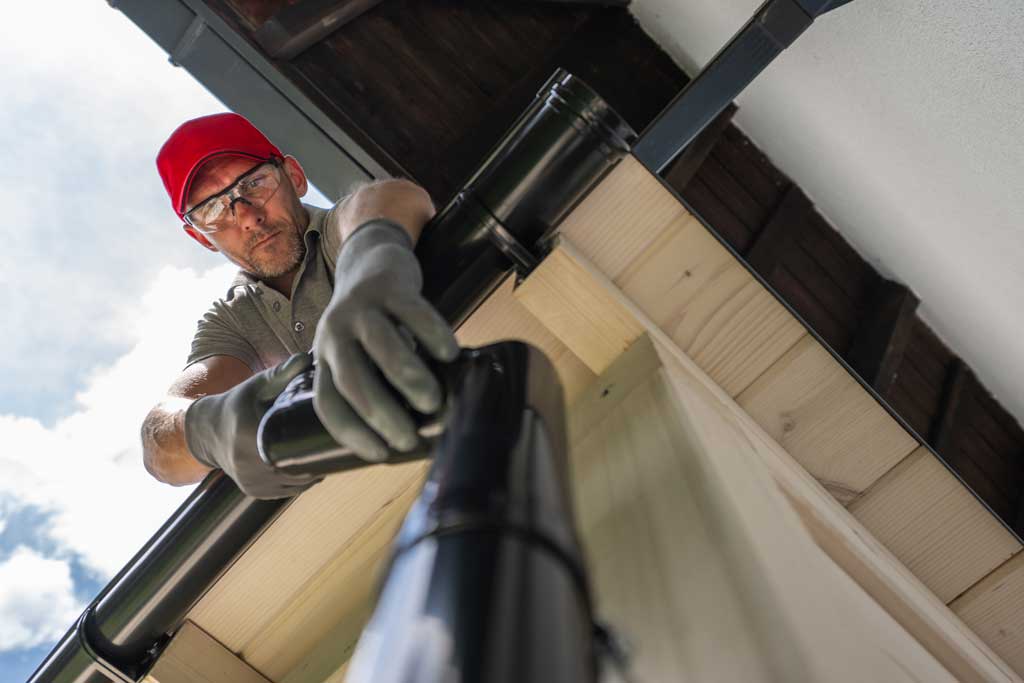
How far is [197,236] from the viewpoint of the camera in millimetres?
1844

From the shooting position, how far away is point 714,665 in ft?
1.84

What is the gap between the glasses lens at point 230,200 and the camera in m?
1.67

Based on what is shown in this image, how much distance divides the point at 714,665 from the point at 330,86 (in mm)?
2008

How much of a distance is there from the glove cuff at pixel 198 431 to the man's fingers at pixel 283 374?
0.50 feet

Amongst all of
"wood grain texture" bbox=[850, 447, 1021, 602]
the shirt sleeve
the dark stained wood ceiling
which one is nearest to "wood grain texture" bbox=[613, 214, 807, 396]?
"wood grain texture" bbox=[850, 447, 1021, 602]

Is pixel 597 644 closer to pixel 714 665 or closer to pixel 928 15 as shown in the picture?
pixel 714 665

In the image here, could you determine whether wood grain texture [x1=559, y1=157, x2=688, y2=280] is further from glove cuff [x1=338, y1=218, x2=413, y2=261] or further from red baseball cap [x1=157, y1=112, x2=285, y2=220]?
red baseball cap [x1=157, y1=112, x2=285, y2=220]

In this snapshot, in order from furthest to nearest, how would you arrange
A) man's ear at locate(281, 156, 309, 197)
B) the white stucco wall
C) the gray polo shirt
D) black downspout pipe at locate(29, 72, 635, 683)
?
the white stucco wall < man's ear at locate(281, 156, 309, 197) < the gray polo shirt < black downspout pipe at locate(29, 72, 635, 683)

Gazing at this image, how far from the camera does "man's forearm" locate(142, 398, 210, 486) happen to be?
4.24 ft

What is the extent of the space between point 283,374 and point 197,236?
1068mm

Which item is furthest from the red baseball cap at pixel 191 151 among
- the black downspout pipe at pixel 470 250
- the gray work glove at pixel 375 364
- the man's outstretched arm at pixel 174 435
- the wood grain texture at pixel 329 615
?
the gray work glove at pixel 375 364

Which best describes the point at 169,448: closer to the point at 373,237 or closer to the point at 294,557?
the point at 294,557

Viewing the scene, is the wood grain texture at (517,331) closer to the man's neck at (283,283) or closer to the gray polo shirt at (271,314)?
the gray polo shirt at (271,314)

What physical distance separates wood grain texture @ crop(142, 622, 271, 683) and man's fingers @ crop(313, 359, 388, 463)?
33.6 inches
